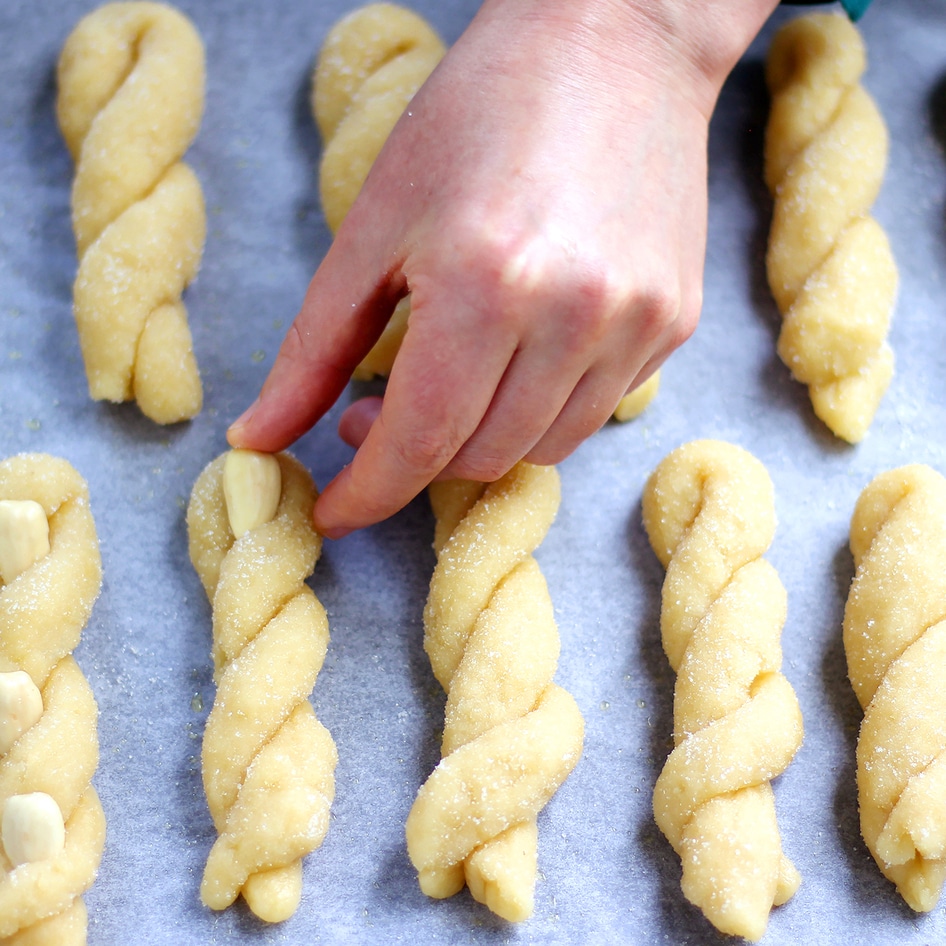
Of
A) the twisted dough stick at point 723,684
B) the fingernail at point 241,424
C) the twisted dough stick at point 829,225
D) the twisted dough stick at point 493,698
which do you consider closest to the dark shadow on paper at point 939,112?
the twisted dough stick at point 829,225

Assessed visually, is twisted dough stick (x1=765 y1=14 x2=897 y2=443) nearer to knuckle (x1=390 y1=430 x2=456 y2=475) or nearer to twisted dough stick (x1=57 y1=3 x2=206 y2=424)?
knuckle (x1=390 y1=430 x2=456 y2=475)

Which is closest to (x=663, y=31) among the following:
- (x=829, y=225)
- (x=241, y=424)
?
(x=829, y=225)

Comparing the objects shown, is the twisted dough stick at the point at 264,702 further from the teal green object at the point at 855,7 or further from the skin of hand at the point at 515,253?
the teal green object at the point at 855,7

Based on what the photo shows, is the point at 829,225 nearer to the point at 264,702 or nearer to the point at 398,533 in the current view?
the point at 398,533

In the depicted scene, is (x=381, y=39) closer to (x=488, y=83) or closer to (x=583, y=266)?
(x=488, y=83)

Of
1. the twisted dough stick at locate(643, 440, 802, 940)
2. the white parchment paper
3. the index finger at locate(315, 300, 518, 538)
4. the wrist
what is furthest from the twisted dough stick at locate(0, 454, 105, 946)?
the wrist

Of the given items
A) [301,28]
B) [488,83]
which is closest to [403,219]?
[488,83]
